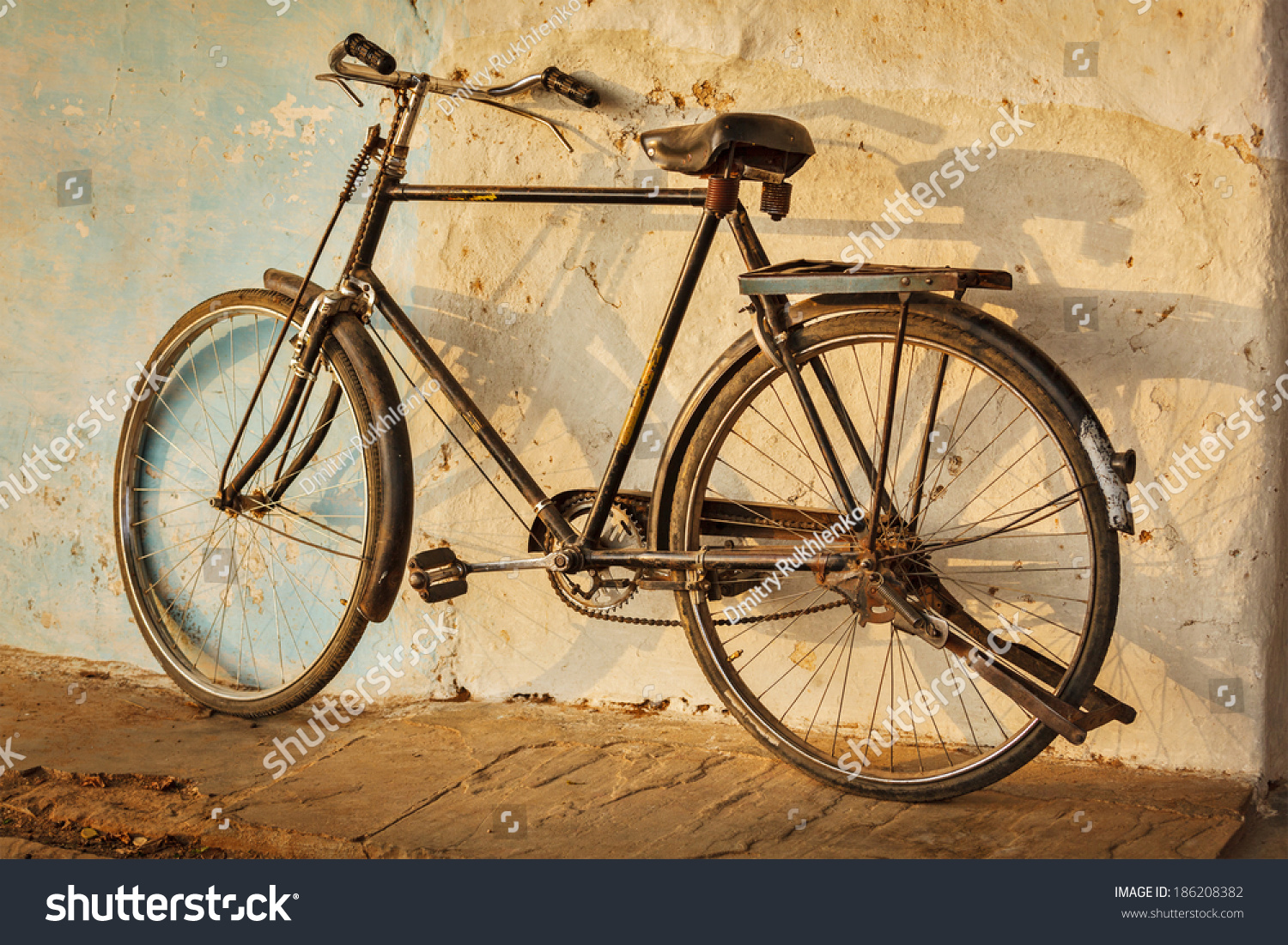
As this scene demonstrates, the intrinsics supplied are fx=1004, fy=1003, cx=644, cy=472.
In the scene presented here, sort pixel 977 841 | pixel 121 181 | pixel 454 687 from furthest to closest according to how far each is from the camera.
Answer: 1. pixel 121 181
2. pixel 454 687
3. pixel 977 841

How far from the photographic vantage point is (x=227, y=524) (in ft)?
10.0

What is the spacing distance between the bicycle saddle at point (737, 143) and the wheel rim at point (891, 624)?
0.46m

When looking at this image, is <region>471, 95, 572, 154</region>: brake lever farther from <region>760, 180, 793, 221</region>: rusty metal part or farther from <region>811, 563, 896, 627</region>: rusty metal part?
<region>811, 563, 896, 627</region>: rusty metal part

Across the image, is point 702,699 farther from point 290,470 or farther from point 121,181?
point 121,181

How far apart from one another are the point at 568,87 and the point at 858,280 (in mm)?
924

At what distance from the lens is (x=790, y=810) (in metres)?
2.20

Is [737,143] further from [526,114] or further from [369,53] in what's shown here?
[369,53]

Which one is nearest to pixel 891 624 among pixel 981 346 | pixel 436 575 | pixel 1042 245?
pixel 981 346

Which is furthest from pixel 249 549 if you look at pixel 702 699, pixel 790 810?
pixel 790 810

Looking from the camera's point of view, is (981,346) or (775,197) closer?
(981,346)

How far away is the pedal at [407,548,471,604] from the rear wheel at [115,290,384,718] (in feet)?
1.44

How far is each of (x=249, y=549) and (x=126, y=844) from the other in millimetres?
1055

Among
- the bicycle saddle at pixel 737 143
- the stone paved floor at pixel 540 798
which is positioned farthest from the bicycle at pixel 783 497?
the stone paved floor at pixel 540 798

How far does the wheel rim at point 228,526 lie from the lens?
9.64ft
